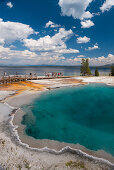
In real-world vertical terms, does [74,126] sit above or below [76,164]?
below

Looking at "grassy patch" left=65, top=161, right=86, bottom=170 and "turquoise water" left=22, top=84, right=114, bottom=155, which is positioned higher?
"grassy patch" left=65, top=161, right=86, bottom=170

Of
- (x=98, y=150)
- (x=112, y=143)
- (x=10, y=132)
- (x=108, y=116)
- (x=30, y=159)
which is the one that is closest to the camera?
(x=30, y=159)

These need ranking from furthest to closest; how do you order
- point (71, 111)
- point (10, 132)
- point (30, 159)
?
point (71, 111)
point (10, 132)
point (30, 159)

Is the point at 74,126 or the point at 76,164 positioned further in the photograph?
the point at 74,126

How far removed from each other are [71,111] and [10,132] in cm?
950

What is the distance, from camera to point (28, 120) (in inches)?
508

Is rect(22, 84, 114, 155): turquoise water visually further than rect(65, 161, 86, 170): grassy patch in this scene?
Yes

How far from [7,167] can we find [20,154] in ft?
3.60

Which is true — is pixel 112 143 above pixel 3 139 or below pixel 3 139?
below

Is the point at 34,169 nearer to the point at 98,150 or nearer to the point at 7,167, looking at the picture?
the point at 7,167

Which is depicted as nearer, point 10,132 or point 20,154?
point 20,154

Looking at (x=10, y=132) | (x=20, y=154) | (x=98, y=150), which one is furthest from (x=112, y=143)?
(x=10, y=132)

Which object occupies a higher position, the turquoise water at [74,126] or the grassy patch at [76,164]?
the grassy patch at [76,164]

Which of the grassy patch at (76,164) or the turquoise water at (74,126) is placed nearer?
the grassy patch at (76,164)
